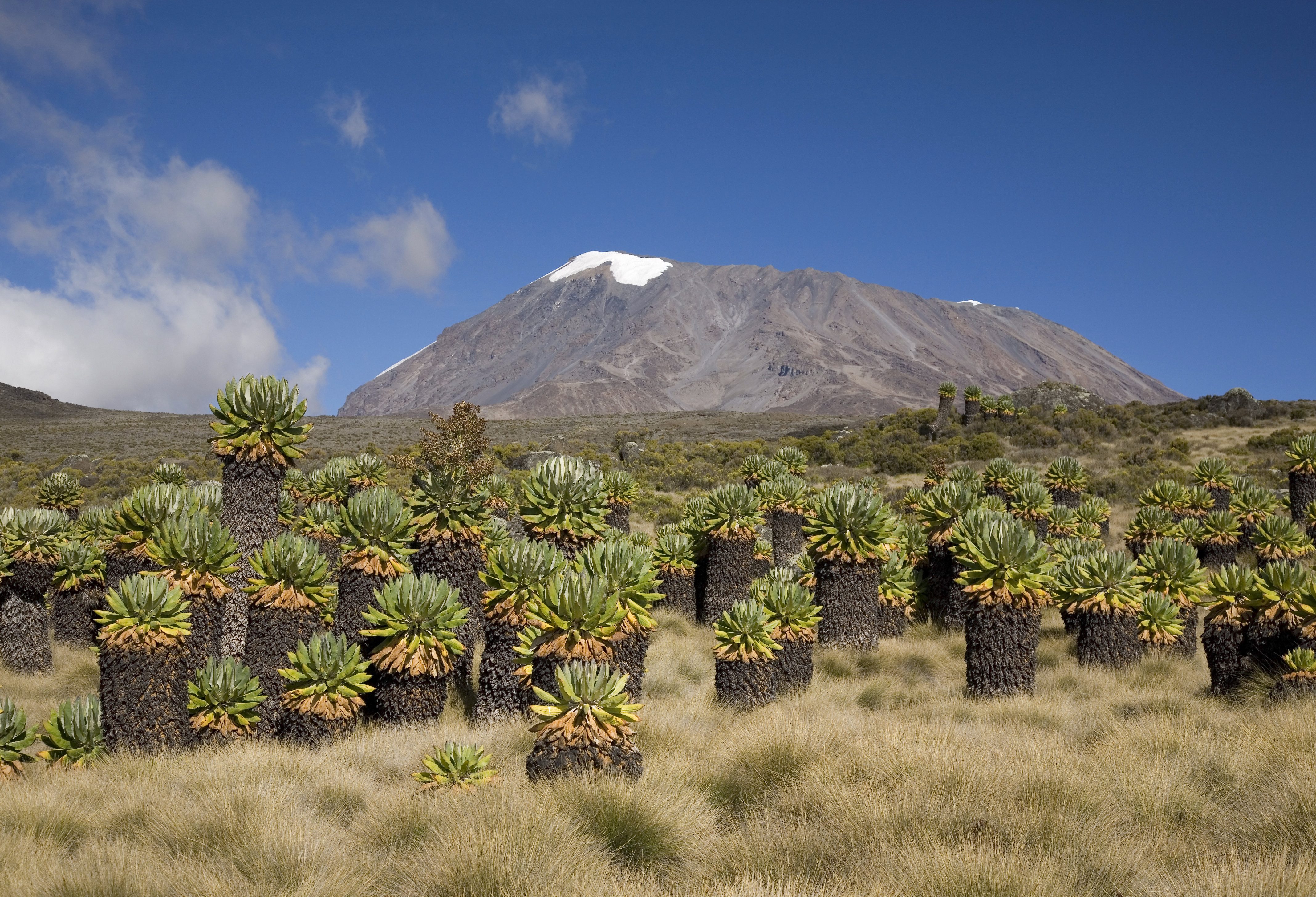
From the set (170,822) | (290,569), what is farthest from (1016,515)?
(170,822)

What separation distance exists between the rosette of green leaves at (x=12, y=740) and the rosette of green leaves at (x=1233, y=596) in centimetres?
1249

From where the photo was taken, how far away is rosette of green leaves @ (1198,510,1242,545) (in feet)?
48.5

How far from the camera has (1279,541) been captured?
12.4 m

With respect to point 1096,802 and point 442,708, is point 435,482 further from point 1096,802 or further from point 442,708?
point 1096,802

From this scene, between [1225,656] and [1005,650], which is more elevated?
[1225,656]

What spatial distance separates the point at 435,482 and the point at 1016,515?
12889mm

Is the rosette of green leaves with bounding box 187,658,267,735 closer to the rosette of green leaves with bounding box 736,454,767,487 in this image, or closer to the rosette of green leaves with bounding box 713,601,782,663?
the rosette of green leaves with bounding box 713,601,782,663

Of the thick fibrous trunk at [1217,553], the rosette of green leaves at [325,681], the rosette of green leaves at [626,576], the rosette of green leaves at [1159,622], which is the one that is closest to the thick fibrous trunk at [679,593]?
the rosette of green leaves at [626,576]

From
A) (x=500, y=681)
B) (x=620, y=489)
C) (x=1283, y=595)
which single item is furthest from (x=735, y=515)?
(x=1283, y=595)

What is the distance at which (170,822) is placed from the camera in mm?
5020

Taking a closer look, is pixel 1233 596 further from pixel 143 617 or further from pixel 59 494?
pixel 59 494

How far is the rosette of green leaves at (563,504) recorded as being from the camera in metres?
9.33

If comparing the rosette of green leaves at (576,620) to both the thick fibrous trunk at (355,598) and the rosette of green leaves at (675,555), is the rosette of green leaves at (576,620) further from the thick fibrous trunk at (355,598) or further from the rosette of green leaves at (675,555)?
the rosette of green leaves at (675,555)

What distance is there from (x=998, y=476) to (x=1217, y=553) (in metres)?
4.82
